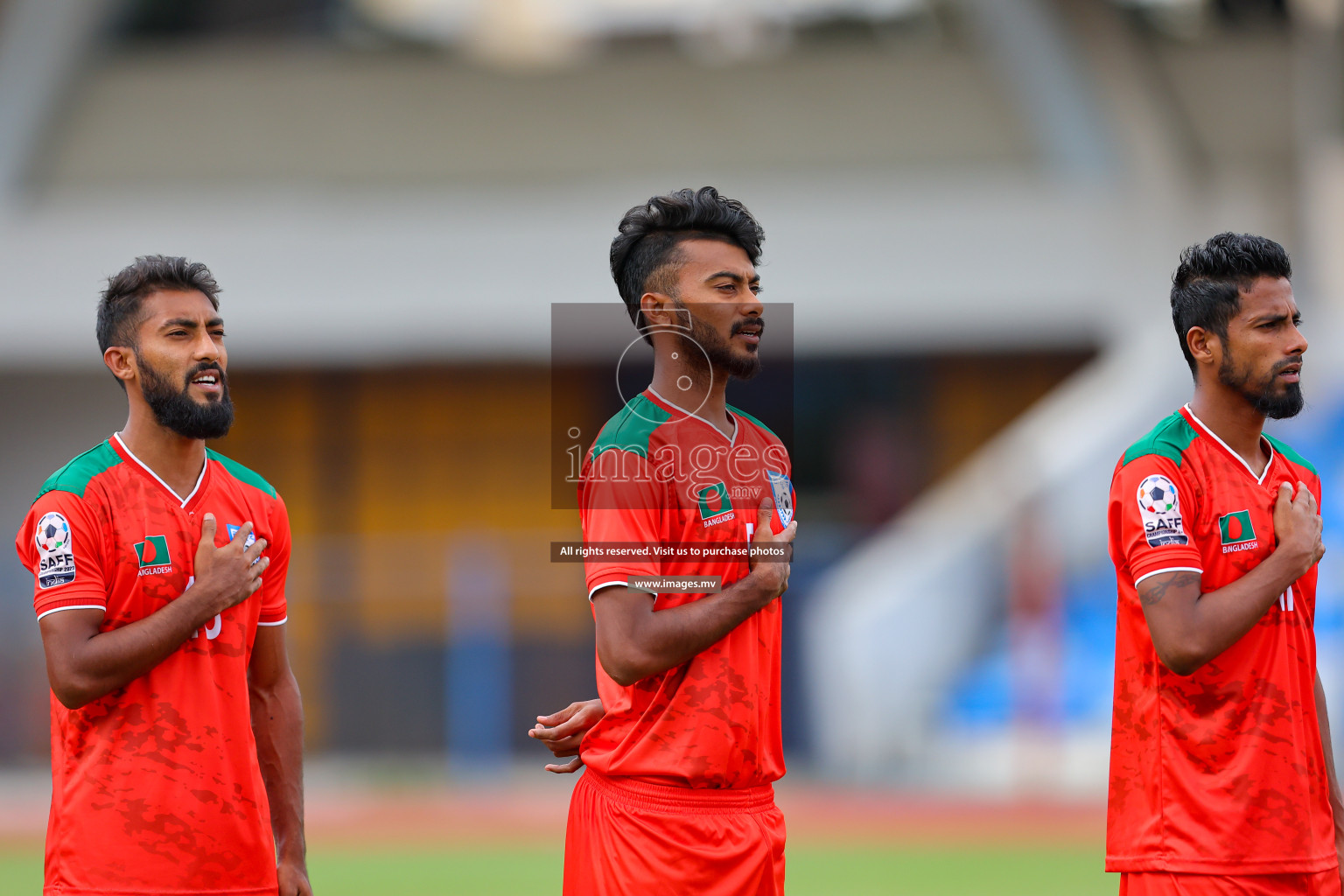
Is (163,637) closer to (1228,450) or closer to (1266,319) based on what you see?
(1228,450)

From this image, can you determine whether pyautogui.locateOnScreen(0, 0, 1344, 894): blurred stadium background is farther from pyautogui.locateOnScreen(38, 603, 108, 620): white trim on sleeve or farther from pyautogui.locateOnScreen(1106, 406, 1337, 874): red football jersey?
pyautogui.locateOnScreen(38, 603, 108, 620): white trim on sleeve

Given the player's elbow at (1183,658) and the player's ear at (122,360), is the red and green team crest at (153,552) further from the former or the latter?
the player's elbow at (1183,658)

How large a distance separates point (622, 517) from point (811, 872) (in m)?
7.16

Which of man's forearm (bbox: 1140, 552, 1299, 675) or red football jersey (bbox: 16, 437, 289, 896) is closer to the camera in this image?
man's forearm (bbox: 1140, 552, 1299, 675)

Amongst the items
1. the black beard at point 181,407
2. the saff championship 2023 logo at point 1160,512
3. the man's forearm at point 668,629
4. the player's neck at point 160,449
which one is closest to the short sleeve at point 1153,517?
the saff championship 2023 logo at point 1160,512

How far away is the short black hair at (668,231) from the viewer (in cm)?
438

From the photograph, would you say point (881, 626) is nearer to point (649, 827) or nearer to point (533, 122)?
point (533, 122)

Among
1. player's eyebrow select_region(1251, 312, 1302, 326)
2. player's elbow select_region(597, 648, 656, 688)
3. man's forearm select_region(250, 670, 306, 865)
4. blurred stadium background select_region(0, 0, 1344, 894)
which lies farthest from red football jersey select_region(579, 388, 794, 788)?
blurred stadium background select_region(0, 0, 1344, 894)

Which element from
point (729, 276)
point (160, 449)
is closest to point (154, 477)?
point (160, 449)

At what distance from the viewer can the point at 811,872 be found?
425 inches

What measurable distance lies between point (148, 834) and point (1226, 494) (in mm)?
2909

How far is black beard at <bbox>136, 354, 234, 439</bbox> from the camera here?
14.5 ft

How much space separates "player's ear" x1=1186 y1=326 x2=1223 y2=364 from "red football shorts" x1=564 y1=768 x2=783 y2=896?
64.8 inches

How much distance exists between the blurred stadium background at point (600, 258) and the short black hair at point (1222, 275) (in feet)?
37.4
